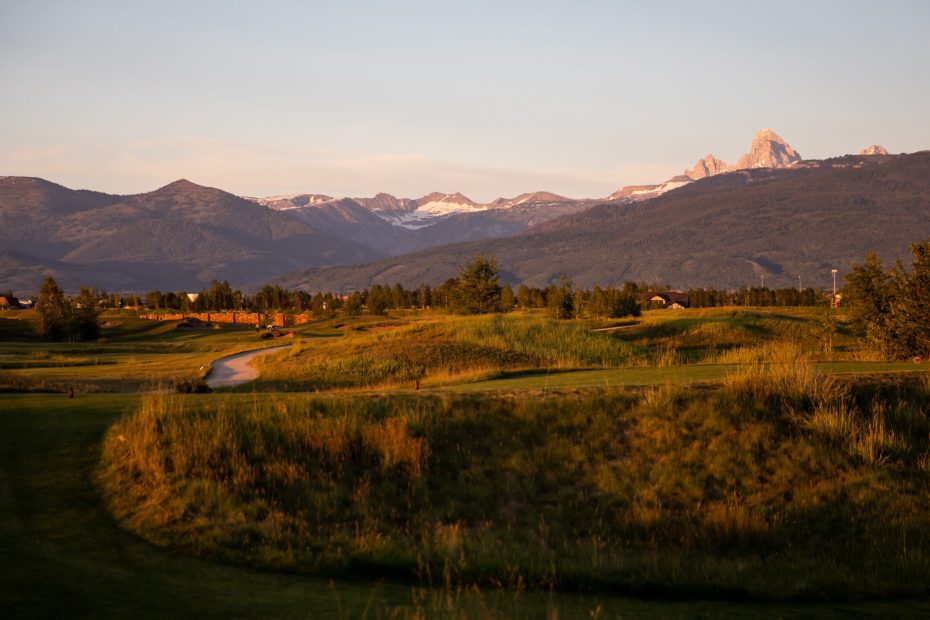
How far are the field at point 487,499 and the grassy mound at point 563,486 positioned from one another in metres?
0.04

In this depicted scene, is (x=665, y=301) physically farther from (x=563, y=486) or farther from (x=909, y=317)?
(x=563, y=486)

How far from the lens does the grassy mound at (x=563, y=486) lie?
38.2ft

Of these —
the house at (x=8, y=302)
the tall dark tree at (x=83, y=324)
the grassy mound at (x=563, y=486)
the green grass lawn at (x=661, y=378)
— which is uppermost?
the house at (x=8, y=302)

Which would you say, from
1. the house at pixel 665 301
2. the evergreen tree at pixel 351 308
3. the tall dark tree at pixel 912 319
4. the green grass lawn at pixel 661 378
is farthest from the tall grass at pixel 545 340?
the house at pixel 665 301

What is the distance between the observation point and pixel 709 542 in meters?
13.3

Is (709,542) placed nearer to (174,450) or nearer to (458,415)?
(458,415)

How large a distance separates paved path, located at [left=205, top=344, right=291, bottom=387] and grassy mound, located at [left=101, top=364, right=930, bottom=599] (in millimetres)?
18836

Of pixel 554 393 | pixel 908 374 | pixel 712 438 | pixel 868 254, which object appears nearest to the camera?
pixel 712 438

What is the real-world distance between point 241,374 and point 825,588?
31.5 metres

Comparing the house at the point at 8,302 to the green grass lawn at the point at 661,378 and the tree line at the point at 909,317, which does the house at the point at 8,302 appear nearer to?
the tree line at the point at 909,317

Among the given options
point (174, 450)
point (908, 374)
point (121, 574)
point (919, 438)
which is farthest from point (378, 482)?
point (908, 374)

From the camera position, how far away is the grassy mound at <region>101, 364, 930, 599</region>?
38.2 feet

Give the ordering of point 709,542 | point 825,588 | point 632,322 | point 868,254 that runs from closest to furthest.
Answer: point 825,588 < point 709,542 < point 868,254 < point 632,322

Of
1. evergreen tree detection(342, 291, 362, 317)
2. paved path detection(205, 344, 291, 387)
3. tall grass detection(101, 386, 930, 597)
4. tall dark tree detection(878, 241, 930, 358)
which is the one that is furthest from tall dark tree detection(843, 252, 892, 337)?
evergreen tree detection(342, 291, 362, 317)
